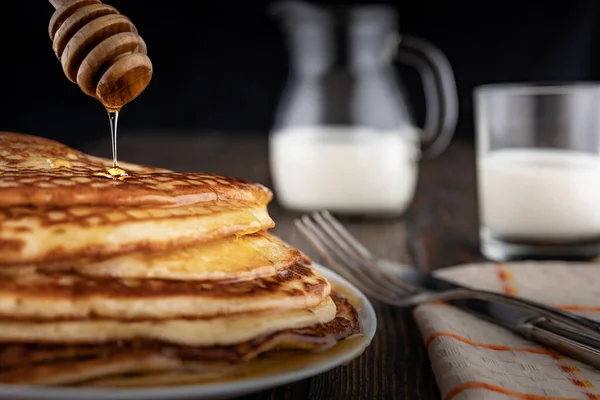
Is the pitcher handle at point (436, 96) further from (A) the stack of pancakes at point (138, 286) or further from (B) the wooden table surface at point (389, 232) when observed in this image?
(A) the stack of pancakes at point (138, 286)

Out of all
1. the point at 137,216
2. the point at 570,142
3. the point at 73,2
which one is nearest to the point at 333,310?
the point at 137,216

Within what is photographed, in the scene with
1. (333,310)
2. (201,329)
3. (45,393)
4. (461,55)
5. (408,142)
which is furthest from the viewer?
(461,55)

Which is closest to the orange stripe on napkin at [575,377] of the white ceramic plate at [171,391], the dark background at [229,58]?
the white ceramic plate at [171,391]

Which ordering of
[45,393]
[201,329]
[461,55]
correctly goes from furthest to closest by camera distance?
[461,55] < [201,329] < [45,393]

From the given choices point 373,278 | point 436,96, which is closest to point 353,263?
point 373,278

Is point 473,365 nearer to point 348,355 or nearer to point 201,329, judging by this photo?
point 348,355

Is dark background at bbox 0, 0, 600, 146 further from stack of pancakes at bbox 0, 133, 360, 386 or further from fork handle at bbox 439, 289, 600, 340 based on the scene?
stack of pancakes at bbox 0, 133, 360, 386
